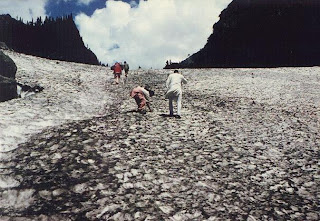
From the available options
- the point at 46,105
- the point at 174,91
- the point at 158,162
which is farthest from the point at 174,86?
the point at 46,105

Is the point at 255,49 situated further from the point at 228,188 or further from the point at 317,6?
the point at 228,188

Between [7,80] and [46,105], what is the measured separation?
4.19 meters

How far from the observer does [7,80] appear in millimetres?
19359

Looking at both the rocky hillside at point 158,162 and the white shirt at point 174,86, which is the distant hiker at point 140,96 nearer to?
the rocky hillside at point 158,162

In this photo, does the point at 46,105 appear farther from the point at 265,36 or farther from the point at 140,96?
the point at 265,36

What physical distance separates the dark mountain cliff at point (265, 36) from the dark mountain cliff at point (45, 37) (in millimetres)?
52049

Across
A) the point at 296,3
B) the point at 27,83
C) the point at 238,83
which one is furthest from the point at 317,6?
the point at 27,83

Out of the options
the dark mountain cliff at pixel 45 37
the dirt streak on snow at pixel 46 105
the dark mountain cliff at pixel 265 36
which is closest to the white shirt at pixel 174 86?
the dirt streak on snow at pixel 46 105

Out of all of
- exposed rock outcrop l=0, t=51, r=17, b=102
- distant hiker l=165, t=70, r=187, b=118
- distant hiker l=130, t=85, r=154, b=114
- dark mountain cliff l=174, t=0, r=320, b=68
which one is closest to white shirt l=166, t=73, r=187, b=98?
distant hiker l=165, t=70, r=187, b=118

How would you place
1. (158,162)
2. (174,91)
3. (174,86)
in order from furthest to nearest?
(174,86) → (174,91) → (158,162)

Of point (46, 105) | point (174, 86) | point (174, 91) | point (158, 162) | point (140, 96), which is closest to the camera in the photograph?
point (158, 162)

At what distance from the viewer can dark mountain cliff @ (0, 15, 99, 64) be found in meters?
90.3

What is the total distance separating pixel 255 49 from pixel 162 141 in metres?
64.6

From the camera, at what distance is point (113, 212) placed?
6527 millimetres
